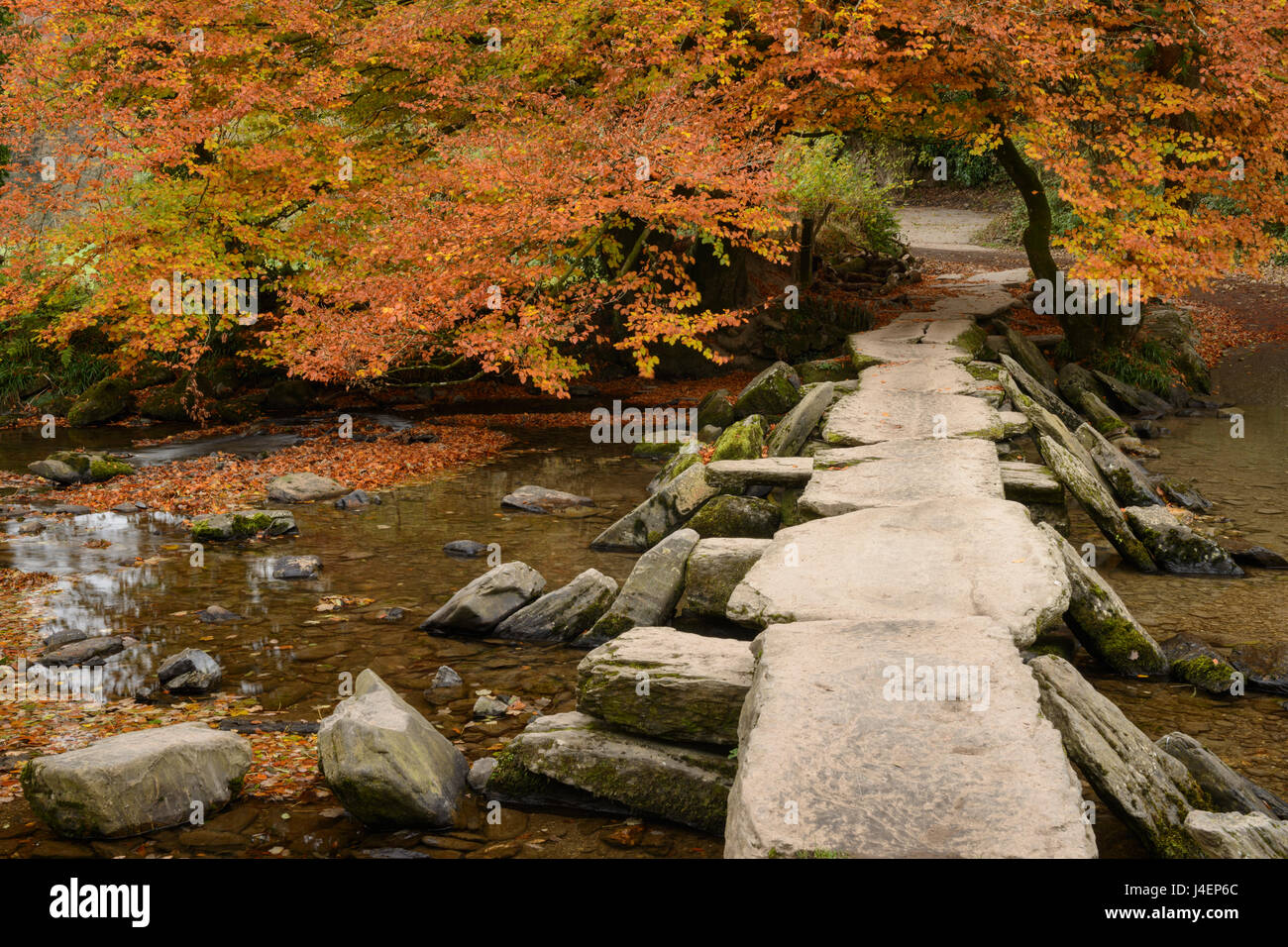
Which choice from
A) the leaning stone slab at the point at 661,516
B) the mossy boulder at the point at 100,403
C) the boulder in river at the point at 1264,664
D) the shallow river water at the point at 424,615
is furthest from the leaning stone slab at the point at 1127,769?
the mossy boulder at the point at 100,403

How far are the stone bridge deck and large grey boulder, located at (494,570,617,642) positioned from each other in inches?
57.6

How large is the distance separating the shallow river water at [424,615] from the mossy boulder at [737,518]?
85cm

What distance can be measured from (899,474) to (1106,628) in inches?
89.7

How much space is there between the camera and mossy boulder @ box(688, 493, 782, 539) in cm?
867

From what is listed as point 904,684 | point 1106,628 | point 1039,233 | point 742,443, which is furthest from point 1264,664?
point 1039,233

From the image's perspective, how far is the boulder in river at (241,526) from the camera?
977 centimetres

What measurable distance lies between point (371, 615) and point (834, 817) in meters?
4.88

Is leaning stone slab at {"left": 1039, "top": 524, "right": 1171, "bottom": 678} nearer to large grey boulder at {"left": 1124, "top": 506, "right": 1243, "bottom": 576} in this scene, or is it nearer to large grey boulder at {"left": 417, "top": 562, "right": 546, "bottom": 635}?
large grey boulder at {"left": 1124, "top": 506, "right": 1243, "bottom": 576}

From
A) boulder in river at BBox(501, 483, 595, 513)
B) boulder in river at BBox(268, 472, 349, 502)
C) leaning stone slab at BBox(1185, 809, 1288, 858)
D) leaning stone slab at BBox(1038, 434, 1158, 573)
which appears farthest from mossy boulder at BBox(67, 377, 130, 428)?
leaning stone slab at BBox(1185, 809, 1288, 858)

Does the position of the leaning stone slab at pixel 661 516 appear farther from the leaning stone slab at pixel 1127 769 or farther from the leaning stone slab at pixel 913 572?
the leaning stone slab at pixel 1127 769

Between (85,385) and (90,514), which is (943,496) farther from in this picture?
(85,385)

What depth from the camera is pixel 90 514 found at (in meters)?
10.9

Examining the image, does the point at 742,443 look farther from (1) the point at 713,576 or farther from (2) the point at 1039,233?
(2) the point at 1039,233

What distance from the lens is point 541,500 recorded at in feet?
36.2
